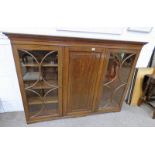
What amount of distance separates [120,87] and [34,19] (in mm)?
1521

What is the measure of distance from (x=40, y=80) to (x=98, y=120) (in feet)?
3.54

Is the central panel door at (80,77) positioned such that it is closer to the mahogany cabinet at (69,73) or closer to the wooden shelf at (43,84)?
the mahogany cabinet at (69,73)

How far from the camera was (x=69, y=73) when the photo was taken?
1577mm

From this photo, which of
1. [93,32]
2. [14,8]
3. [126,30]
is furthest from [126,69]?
[14,8]

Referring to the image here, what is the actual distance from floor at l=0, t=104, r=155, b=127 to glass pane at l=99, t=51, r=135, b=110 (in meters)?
0.17

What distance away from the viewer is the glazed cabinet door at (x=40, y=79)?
4.58 ft

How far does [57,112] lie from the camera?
1.88 meters

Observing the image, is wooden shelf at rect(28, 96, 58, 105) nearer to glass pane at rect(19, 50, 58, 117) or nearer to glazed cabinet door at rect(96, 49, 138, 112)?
glass pane at rect(19, 50, 58, 117)

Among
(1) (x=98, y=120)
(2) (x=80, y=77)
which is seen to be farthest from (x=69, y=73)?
(1) (x=98, y=120)

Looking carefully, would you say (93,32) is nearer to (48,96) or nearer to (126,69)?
(126,69)

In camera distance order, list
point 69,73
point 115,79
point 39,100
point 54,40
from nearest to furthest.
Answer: point 54,40 < point 69,73 < point 39,100 < point 115,79

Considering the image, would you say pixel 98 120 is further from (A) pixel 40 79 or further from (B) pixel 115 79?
(A) pixel 40 79

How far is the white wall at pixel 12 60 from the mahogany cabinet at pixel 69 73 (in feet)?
1.04

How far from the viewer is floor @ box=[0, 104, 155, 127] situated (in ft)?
6.01
